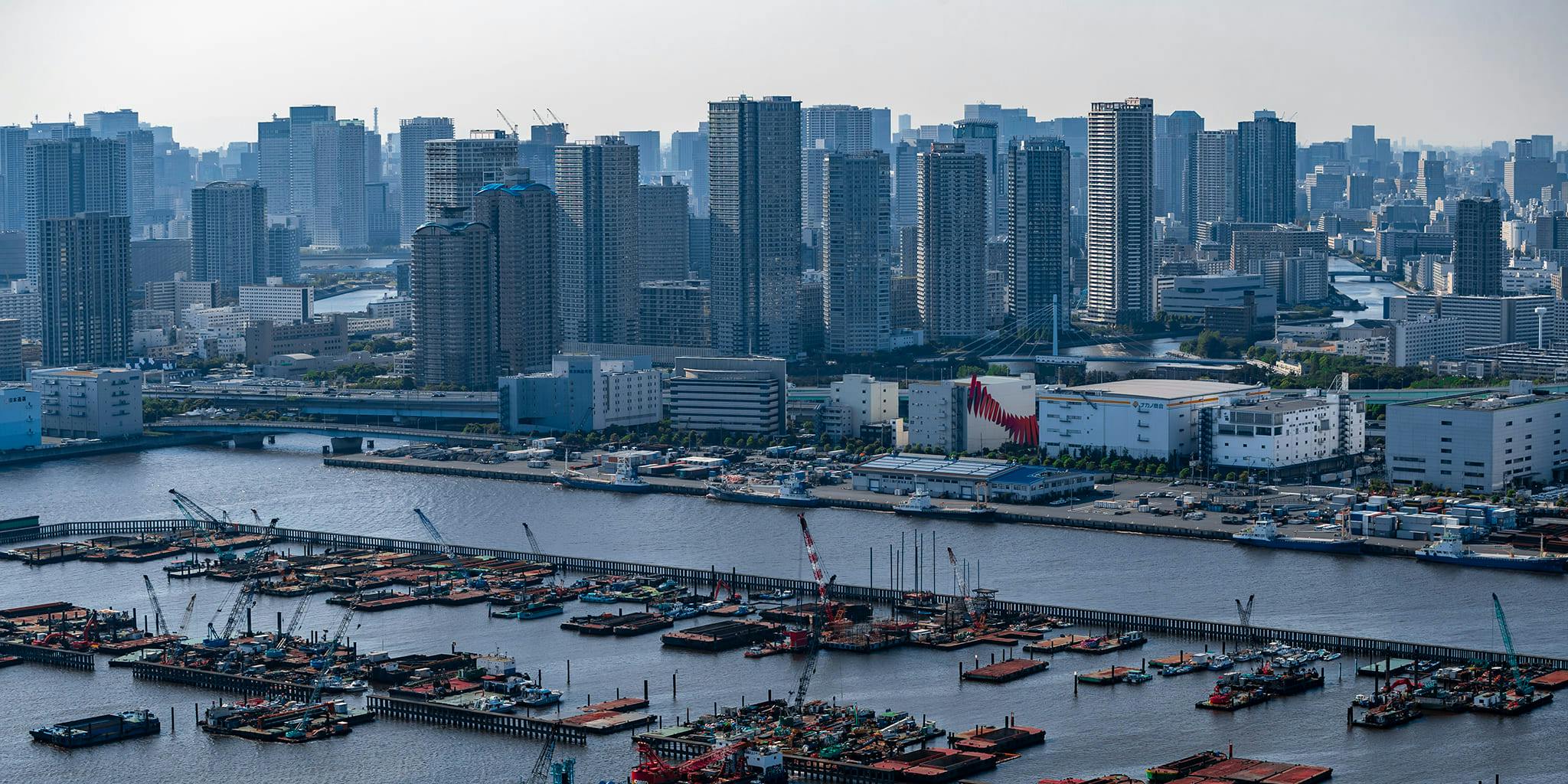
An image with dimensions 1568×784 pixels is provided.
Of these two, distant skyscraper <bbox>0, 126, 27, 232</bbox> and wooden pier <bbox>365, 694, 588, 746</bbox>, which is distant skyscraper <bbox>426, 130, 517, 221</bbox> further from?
distant skyscraper <bbox>0, 126, 27, 232</bbox>

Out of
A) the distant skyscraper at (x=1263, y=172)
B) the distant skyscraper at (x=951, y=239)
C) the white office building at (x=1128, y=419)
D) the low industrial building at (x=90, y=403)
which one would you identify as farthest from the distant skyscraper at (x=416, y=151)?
the white office building at (x=1128, y=419)

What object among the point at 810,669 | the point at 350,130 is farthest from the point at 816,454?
the point at 350,130

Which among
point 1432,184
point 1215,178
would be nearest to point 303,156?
point 1215,178

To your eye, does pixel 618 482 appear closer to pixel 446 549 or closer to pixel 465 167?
pixel 446 549

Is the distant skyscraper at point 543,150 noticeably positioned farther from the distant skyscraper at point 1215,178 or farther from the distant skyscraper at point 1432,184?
the distant skyscraper at point 1432,184

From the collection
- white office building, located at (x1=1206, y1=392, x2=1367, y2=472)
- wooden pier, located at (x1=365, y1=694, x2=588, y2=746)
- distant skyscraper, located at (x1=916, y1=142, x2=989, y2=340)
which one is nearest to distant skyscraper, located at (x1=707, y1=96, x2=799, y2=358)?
distant skyscraper, located at (x1=916, y1=142, x2=989, y2=340)
